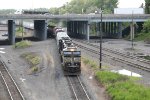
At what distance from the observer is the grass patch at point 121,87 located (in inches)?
1492

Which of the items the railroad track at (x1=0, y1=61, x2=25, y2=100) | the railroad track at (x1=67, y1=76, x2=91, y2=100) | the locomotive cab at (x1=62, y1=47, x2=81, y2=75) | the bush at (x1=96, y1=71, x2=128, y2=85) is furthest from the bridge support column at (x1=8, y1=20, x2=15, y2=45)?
the bush at (x1=96, y1=71, x2=128, y2=85)

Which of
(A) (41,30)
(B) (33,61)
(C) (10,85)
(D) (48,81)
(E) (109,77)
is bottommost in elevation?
(C) (10,85)

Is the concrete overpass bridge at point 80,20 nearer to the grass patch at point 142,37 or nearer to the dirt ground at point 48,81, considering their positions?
the grass patch at point 142,37

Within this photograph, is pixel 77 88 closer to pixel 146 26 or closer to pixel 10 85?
pixel 10 85

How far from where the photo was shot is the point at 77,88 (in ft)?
143

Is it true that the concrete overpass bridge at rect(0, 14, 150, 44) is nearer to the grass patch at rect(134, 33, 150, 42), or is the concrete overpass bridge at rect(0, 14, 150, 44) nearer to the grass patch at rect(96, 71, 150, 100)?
the grass patch at rect(134, 33, 150, 42)

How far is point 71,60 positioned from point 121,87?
33.6 ft

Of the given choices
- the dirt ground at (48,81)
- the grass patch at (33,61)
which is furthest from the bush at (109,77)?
the grass patch at (33,61)

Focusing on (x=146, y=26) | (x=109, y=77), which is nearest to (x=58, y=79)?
(x=109, y=77)

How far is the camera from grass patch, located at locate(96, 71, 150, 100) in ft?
124

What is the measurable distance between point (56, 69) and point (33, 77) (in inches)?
196

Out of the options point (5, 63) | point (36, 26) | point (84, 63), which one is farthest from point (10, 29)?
point (84, 63)

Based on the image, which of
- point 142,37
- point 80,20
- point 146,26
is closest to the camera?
point 146,26

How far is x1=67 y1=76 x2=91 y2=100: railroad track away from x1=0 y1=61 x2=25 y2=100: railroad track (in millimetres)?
5710
